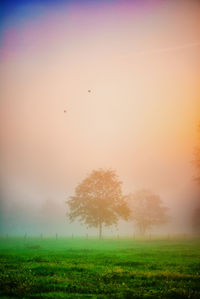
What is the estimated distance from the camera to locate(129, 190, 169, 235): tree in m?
93.6

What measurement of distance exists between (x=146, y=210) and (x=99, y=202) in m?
Answer: 35.1

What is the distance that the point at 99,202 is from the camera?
64250 mm

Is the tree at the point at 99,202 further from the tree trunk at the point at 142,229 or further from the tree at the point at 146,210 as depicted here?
the tree trunk at the point at 142,229

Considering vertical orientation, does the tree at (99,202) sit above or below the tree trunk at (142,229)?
above

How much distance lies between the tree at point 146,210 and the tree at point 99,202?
29778 mm

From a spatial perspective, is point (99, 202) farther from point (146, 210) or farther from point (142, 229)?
point (142, 229)

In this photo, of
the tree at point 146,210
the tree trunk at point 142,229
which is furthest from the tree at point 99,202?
the tree trunk at point 142,229

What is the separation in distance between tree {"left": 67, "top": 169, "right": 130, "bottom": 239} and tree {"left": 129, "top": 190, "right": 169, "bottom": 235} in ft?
97.7

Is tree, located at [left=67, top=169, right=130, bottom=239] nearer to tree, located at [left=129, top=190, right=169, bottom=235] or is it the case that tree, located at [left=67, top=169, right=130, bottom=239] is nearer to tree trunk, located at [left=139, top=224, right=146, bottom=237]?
tree, located at [left=129, top=190, right=169, bottom=235]

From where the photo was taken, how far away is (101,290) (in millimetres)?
13805

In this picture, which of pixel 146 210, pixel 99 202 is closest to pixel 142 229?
pixel 146 210

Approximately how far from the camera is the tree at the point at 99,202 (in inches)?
2522

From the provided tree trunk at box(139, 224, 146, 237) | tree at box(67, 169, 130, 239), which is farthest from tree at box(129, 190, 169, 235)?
tree at box(67, 169, 130, 239)

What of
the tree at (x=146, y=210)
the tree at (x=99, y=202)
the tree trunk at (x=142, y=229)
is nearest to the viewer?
the tree at (x=99, y=202)
